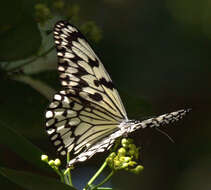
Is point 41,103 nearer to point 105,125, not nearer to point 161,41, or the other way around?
point 105,125

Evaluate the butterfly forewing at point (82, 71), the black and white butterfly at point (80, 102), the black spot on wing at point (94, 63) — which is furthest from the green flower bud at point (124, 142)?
the black spot on wing at point (94, 63)

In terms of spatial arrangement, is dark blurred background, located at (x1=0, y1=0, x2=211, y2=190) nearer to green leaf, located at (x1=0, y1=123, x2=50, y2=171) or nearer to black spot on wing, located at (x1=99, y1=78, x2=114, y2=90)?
black spot on wing, located at (x1=99, y1=78, x2=114, y2=90)

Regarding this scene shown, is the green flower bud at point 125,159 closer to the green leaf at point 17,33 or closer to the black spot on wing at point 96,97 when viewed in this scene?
the black spot on wing at point 96,97

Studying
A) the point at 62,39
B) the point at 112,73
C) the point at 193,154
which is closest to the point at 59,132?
the point at 62,39

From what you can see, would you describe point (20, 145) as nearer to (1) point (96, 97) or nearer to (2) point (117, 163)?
(2) point (117, 163)

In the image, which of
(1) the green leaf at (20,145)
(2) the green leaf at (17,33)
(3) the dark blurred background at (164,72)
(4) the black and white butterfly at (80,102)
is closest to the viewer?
(1) the green leaf at (20,145)

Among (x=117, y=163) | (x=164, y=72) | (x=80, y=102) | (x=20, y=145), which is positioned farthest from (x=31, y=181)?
(x=164, y=72)

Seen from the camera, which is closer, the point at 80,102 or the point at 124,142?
the point at 124,142
